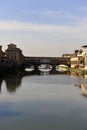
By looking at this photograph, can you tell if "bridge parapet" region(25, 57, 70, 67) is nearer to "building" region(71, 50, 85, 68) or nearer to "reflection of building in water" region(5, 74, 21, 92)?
"building" region(71, 50, 85, 68)

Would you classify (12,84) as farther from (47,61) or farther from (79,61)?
(47,61)

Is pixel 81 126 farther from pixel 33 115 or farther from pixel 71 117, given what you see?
pixel 33 115

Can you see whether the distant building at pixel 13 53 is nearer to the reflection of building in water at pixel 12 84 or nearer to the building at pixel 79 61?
the building at pixel 79 61

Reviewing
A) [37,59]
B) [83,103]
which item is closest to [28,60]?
[37,59]

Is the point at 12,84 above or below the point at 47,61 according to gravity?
above

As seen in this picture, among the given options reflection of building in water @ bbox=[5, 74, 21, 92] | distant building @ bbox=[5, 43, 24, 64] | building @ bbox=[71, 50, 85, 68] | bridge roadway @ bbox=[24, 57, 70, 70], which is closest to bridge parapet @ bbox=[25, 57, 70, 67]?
bridge roadway @ bbox=[24, 57, 70, 70]

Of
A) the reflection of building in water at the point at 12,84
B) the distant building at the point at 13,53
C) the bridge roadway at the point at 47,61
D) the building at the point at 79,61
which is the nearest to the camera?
the reflection of building in water at the point at 12,84

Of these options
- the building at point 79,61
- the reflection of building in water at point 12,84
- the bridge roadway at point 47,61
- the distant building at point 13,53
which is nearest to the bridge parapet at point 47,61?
the bridge roadway at point 47,61

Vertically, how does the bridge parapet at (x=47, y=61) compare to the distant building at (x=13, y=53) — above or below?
below

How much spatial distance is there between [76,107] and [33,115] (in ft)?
13.5

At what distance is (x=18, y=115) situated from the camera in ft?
70.6

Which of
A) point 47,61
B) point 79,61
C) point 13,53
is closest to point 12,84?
point 79,61

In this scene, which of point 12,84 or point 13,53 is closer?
point 12,84

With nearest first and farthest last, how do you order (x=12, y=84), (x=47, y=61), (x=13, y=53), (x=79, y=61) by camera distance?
(x=12, y=84) < (x=79, y=61) < (x=13, y=53) < (x=47, y=61)
